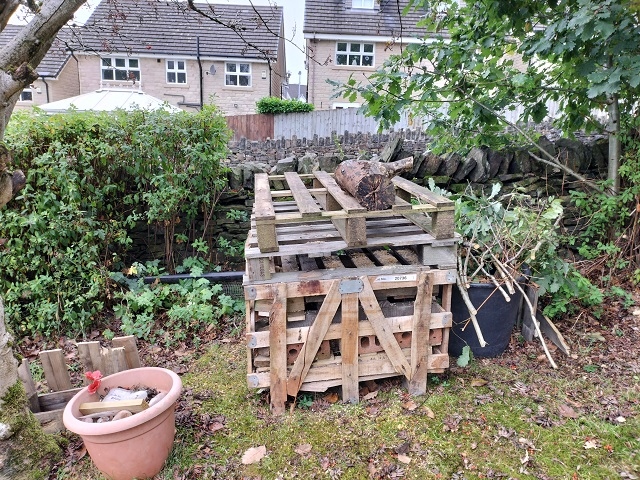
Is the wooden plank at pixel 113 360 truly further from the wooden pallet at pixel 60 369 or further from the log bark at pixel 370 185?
the log bark at pixel 370 185

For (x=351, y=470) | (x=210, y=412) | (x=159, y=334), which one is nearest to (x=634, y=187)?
(x=351, y=470)

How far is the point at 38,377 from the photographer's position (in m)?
3.66

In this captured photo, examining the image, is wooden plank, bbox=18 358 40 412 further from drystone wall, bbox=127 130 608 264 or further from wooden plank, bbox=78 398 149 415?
drystone wall, bbox=127 130 608 264

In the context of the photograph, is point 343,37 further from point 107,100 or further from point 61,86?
point 61,86

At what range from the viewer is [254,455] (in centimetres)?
264

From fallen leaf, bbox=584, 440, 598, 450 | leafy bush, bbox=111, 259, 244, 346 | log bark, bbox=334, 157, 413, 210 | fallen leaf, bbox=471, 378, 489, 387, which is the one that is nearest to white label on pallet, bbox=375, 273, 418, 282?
log bark, bbox=334, 157, 413, 210

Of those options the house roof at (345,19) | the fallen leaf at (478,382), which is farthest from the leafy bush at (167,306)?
the house roof at (345,19)

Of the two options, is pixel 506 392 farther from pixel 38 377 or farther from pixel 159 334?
pixel 38 377

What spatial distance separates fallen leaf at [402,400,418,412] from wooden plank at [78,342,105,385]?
217cm

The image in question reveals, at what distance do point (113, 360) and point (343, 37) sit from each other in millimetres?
18489

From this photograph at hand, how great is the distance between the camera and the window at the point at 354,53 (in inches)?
744

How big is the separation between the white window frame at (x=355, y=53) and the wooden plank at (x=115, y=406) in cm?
1879

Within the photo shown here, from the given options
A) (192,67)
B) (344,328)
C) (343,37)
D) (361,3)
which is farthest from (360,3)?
(344,328)

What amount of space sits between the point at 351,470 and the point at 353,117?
44.2 feet
